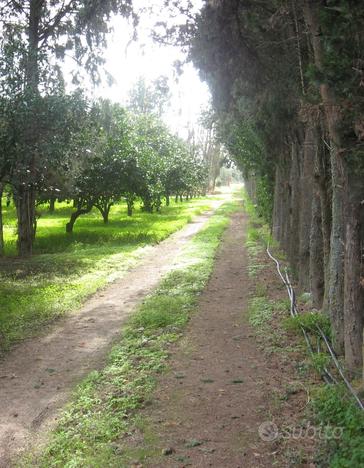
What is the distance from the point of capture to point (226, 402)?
5.52 metres

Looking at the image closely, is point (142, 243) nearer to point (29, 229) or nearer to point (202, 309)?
point (29, 229)

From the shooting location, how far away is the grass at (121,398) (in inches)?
180

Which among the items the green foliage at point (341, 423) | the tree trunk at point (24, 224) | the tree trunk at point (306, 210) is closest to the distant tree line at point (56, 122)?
the tree trunk at point (24, 224)

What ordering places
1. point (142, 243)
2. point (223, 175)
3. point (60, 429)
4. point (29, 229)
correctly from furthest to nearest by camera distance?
point (223, 175) < point (142, 243) < point (29, 229) < point (60, 429)

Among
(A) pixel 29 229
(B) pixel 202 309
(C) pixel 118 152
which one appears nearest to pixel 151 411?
(B) pixel 202 309

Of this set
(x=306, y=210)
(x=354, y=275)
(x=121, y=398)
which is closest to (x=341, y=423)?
(x=354, y=275)

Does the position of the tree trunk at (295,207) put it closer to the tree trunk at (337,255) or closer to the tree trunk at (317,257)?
the tree trunk at (317,257)

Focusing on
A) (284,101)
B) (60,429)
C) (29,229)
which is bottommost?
(60,429)

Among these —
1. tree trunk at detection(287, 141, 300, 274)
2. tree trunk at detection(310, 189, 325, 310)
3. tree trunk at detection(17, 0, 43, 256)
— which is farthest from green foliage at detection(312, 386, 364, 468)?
tree trunk at detection(17, 0, 43, 256)

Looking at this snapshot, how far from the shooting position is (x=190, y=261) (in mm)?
15742

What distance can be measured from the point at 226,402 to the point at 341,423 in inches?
55.8

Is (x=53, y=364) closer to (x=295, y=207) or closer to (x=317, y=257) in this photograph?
(x=317, y=257)

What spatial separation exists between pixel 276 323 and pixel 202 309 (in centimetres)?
189

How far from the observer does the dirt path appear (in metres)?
5.30
